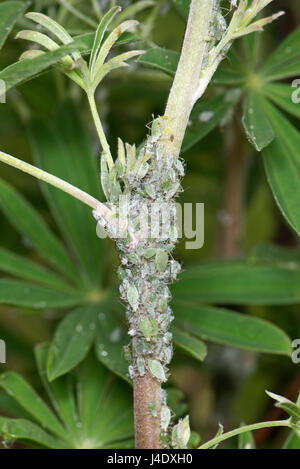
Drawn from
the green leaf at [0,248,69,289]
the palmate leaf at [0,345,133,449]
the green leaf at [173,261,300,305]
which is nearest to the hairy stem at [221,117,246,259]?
the green leaf at [173,261,300,305]

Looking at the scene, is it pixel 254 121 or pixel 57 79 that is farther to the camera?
pixel 57 79

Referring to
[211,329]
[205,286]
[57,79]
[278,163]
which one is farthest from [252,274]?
[57,79]

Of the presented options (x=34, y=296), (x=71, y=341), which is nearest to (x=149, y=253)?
(x=71, y=341)

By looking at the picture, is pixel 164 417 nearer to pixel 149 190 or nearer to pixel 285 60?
pixel 149 190

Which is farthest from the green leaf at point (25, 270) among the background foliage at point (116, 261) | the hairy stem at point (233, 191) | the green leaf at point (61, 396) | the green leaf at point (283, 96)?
the green leaf at point (283, 96)
